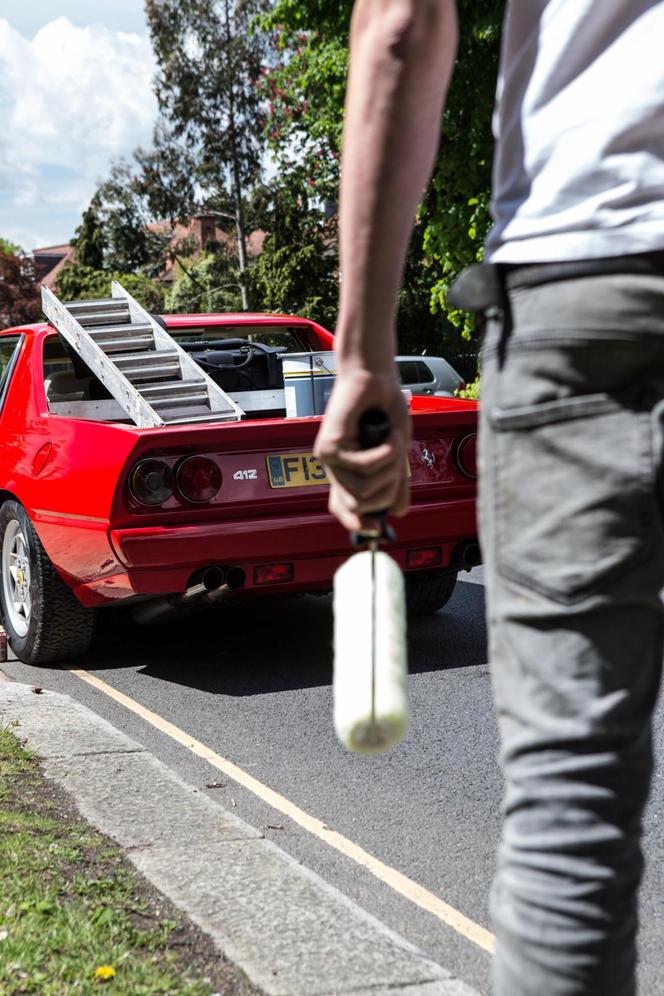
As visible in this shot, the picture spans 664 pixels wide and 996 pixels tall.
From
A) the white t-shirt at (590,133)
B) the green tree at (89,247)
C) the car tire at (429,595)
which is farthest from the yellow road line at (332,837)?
the green tree at (89,247)

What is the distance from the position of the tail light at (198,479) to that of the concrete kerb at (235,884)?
1115mm

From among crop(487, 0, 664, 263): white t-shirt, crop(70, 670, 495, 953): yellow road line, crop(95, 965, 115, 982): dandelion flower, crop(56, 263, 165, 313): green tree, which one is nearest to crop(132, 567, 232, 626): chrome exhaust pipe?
crop(70, 670, 495, 953): yellow road line

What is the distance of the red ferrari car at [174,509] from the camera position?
5.22 m

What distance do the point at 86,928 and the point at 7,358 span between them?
4.80 metres

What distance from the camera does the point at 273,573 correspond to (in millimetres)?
5418

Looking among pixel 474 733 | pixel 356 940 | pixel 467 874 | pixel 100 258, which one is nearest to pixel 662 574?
pixel 356 940

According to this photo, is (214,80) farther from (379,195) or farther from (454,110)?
(379,195)

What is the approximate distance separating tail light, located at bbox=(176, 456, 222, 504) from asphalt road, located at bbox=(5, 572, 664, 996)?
847mm

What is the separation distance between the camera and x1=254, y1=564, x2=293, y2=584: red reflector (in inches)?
213

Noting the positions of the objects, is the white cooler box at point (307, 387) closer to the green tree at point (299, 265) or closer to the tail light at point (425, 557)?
the tail light at point (425, 557)

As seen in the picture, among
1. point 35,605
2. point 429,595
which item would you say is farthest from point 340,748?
point 429,595

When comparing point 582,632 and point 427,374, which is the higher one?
point 582,632

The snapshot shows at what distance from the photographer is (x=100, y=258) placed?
76.9m

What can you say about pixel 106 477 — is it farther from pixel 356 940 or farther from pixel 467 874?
pixel 356 940
